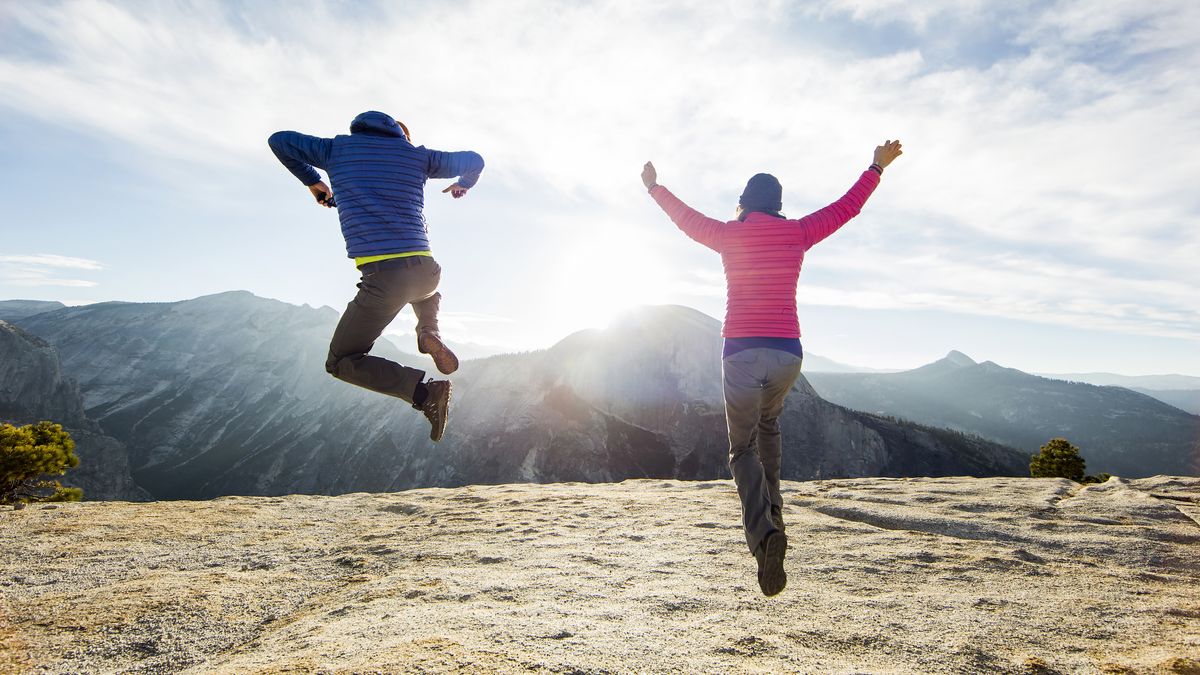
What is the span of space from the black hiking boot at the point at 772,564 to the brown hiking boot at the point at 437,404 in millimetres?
3150

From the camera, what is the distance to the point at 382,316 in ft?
16.2

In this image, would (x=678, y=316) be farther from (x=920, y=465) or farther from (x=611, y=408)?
(x=920, y=465)

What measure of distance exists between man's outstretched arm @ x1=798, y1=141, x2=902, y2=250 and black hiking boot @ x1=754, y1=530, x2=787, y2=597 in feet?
8.12

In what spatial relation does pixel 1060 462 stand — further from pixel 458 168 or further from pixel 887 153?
pixel 458 168

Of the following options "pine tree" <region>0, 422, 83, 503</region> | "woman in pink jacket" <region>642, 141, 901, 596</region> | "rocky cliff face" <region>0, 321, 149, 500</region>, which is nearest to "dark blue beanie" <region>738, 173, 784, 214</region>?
"woman in pink jacket" <region>642, 141, 901, 596</region>

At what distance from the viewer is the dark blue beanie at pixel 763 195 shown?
4.88m

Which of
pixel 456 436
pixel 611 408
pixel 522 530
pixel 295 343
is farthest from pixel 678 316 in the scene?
pixel 295 343

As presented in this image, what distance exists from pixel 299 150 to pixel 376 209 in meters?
1.04

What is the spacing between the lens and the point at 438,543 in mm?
7297

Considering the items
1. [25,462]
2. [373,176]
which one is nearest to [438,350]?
[373,176]

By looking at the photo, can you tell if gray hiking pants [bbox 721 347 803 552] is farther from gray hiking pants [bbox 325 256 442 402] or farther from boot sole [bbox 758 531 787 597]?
gray hiking pants [bbox 325 256 442 402]

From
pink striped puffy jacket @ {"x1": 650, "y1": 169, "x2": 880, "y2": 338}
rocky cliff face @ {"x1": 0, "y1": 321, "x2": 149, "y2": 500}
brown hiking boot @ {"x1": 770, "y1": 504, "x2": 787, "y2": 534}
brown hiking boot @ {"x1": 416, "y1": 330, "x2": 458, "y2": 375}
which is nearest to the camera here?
brown hiking boot @ {"x1": 770, "y1": 504, "x2": 787, "y2": 534}

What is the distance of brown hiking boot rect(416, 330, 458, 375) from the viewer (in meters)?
5.45

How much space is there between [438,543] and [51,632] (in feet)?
12.5
